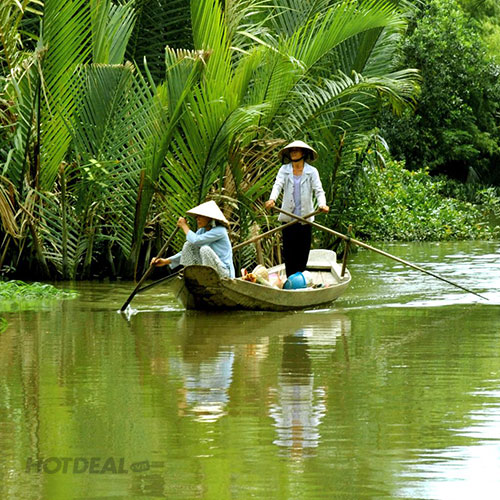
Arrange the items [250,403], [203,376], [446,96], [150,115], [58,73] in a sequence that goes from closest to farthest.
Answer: [250,403] → [203,376] → [58,73] → [150,115] → [446,96]

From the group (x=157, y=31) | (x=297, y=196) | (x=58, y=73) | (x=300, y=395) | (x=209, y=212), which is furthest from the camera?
(x=157, y=31)

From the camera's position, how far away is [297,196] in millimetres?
12453

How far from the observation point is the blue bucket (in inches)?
480

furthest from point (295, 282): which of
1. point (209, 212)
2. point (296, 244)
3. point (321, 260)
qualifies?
point (321, 260)

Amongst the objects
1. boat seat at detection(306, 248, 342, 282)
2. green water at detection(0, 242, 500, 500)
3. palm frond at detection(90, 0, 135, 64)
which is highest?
palm frond at detection(90, 0, 135, 64)

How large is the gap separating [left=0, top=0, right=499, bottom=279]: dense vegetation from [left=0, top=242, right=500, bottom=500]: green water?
2026mm

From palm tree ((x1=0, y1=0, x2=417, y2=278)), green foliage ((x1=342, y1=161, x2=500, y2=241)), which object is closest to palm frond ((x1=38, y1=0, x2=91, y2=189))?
palm tree ((x1=0, y1=0, x2=417, y2=278))

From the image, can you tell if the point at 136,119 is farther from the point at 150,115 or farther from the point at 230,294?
the point at 230,294

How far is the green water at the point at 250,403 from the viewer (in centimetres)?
512

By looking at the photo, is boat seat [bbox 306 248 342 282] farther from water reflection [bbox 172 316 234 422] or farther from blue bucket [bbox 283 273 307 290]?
water reflection [bbox 172 316 234 422]

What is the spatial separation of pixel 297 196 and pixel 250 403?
583cm

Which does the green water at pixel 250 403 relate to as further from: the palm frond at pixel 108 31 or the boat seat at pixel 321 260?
the palm frond at pixel 108 31

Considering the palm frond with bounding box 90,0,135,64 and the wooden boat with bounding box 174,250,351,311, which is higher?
the palm frond with bounding box 90,0,135,64

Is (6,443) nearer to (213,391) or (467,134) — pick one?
(213,391)
